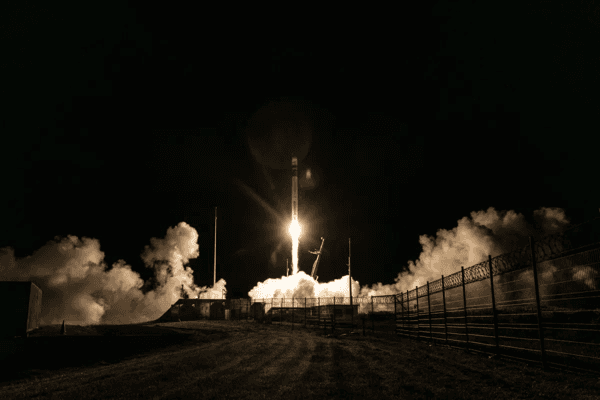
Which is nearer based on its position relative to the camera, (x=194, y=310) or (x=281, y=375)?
(x=281, y=375)

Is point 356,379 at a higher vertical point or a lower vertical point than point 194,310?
higher

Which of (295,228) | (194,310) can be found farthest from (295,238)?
(194,310)

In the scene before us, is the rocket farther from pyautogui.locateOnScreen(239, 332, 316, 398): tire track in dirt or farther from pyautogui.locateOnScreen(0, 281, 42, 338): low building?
pyautogui.locateOnScreen(239, 332, 316, 398): tire track in dirt

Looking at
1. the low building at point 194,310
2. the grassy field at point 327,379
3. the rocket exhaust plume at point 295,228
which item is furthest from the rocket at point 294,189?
the grassy field at point 327,379

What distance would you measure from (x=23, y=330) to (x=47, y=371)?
9.96 meters

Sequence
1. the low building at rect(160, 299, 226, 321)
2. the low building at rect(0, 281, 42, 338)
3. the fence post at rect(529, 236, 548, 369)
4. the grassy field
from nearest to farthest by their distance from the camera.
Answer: the grassy field, the fence post at rect(529, 236, 548, 369), the low building at rect(0, 281, 42, 338), the low building at rect(160, 299, 226, 321)

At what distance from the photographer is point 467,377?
963 cm

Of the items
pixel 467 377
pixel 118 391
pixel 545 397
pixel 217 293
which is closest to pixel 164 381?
pixel 118 391

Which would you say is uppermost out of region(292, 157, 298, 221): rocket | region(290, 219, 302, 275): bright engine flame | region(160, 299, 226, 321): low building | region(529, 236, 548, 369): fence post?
region(292, 157, 298, 221): rocket

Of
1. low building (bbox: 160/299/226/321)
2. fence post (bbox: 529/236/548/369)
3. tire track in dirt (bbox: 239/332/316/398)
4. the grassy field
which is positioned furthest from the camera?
low building (bbox: 160/299/226/321)

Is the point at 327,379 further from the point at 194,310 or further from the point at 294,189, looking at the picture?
the point at 294,189

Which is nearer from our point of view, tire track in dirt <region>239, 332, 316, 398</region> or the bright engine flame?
tire track in dirt <region>239, 332, 316, 398</region>

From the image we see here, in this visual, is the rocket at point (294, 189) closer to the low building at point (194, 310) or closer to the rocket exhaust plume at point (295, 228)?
the rocket exhaust plume at point (295, 228)

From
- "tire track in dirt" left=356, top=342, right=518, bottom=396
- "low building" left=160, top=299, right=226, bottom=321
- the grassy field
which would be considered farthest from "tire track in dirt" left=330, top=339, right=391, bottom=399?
"low building" left=160, top=299, right=226, bottom=321
